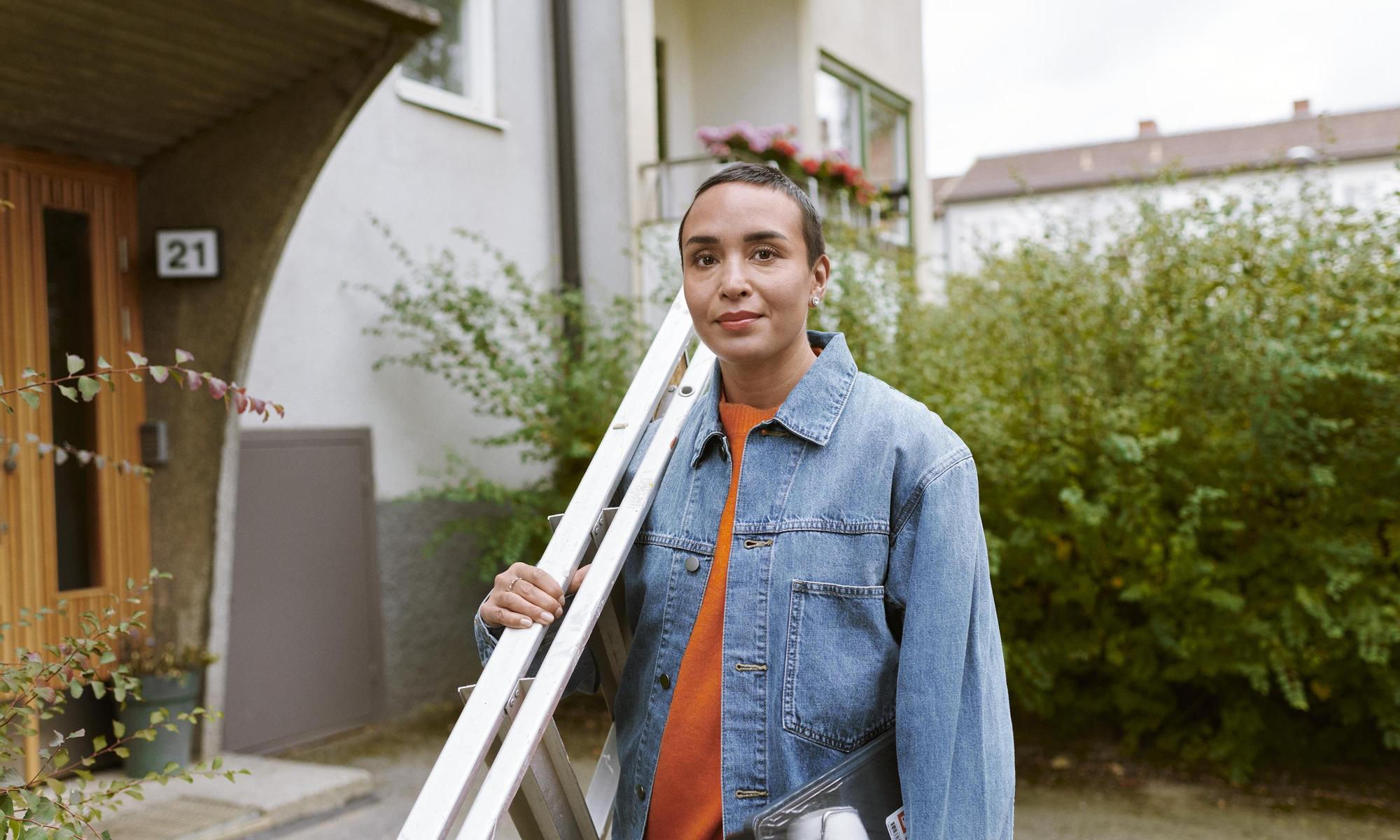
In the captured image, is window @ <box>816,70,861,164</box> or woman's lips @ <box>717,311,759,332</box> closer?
woman's lips @ <box>717,311,759,332</box>

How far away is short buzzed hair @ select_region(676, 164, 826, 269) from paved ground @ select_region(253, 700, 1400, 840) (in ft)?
11.9

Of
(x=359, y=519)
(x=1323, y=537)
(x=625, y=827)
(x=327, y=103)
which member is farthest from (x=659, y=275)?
(x=625, y=827)

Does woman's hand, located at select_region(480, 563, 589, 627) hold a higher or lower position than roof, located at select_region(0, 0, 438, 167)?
lower

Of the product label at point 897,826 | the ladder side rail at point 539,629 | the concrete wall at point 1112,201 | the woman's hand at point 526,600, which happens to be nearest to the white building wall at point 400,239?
the concrete wall at point 1112,201

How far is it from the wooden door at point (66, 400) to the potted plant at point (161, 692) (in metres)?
0.32

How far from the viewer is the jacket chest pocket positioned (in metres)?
1.59

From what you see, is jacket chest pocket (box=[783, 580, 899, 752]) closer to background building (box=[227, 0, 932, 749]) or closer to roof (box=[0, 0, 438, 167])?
roof (box=[0, 0, 438, 167])

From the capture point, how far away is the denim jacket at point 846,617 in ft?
5.02

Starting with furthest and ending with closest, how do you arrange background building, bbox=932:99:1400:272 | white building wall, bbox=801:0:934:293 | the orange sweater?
background building, bbox=932:99:1400:272 < white building wall, bbox=801:0:934:293 < the orange sweater

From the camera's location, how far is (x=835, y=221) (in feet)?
23.1

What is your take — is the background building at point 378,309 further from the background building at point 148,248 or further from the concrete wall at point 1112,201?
the concrete wall at point 1112,201

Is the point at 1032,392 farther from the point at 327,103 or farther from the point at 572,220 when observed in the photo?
the point at 572,220

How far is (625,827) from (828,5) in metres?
11.0

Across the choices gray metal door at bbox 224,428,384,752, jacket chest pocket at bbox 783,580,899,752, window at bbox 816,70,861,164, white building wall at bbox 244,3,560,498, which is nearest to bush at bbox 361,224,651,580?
white building wall at bbox 244,3,560,498
